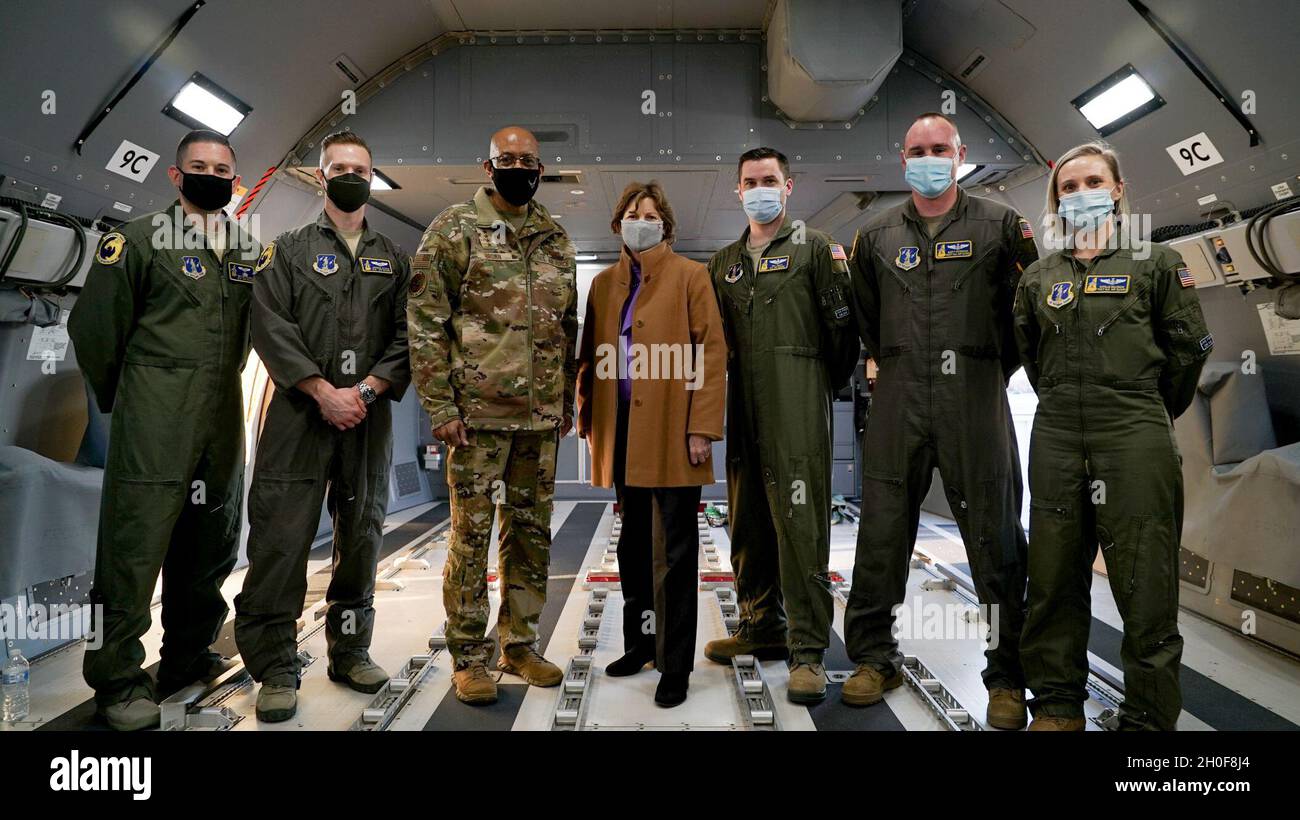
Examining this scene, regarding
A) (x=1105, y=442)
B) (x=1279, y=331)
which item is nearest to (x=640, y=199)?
(x=1105, y=442)

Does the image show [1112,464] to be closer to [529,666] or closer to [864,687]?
[864,687]

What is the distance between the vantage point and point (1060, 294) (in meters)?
2.40

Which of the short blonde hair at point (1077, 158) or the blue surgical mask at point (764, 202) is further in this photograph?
the blue surgical mask at point (764, 202)

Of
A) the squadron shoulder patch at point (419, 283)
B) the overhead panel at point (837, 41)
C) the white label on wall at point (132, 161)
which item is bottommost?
the squadron shoulder patch at point (419, 283)

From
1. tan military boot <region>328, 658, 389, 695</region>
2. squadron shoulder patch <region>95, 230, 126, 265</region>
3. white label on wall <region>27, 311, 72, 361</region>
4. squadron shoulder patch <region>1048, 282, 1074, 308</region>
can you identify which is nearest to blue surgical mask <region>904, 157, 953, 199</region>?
squadron shoulder patch <region>1048, 282, 1074, 308</region>

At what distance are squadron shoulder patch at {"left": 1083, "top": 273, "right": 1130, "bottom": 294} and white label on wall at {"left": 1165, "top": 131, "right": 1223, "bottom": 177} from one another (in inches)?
71.9

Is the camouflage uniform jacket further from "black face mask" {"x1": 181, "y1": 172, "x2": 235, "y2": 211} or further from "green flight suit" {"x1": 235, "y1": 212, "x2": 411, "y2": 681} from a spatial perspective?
"black face mask" {"x1": 181, "y1": 172, "x2": 235, "y2": 211}

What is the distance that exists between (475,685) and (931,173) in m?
2.74

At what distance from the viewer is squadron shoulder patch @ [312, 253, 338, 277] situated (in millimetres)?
2754

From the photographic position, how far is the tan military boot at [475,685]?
268 cm

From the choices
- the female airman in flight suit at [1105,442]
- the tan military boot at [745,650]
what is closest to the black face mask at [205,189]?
the tan military boot at [745,650]

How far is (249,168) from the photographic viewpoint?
4.21 metres

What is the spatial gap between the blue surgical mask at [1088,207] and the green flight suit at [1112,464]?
0.14 meters

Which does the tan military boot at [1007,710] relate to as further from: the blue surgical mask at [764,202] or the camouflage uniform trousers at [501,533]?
the blue surgical mask at [764,202]
